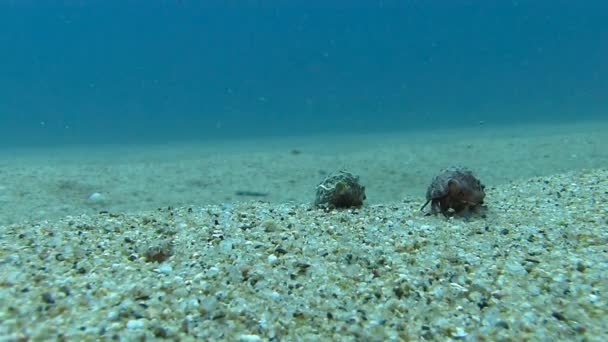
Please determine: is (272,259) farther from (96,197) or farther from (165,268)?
(96,197)

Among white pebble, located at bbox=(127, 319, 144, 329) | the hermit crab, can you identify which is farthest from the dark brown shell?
white pebble, located at bbox=(127, 319, 144, 329)

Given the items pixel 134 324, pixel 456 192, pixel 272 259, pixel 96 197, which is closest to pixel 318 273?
pixel 272 259

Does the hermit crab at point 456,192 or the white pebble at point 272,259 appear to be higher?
the hermit crab at point 456,192

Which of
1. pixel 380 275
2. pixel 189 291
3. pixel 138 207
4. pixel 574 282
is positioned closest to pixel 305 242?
pixel 380 275

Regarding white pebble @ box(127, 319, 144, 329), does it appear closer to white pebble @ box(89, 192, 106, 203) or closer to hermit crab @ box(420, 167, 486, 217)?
hermit crab @ box(420, 167, 486, 217)

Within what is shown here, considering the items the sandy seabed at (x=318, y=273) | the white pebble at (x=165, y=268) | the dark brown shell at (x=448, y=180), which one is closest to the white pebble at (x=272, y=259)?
the sandy seabed at (x=318, y=273)

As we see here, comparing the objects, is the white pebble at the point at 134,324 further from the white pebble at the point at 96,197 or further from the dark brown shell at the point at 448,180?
the white pebble at the point at 96,197

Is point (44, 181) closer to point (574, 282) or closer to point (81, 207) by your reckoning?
point (81, 207)
